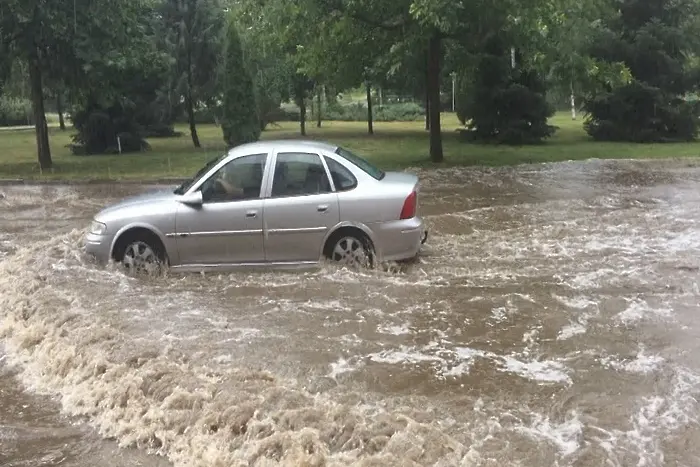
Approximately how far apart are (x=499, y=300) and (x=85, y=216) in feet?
28.3

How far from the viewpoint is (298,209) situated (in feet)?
27.4

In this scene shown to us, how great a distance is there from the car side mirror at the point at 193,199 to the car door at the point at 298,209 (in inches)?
29.2

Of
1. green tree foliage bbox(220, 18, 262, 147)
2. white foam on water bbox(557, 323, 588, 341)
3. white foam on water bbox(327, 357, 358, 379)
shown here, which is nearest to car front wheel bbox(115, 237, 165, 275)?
white foam on water bbox(327, 357, 358, 379)

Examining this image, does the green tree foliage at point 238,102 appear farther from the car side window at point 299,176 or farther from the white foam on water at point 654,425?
the white foam on water at point 654,425

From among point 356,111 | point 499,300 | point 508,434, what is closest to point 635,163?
point 499,300

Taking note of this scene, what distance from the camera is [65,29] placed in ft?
65.8

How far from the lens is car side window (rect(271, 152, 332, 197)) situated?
27.6ft

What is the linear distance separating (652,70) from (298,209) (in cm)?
2458

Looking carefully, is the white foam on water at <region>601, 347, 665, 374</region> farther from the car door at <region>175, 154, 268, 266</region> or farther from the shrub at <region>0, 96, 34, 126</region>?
the shrub at <region>0, 96, 34, 126</region>

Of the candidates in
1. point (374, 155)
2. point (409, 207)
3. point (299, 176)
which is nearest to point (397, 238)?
point (409, 207)

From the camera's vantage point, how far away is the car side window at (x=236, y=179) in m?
8.44

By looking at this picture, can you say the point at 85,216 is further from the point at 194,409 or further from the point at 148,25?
the point at 148,25

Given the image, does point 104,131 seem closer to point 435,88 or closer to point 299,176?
point 435,88

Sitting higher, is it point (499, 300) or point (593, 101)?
point (593, 101)
